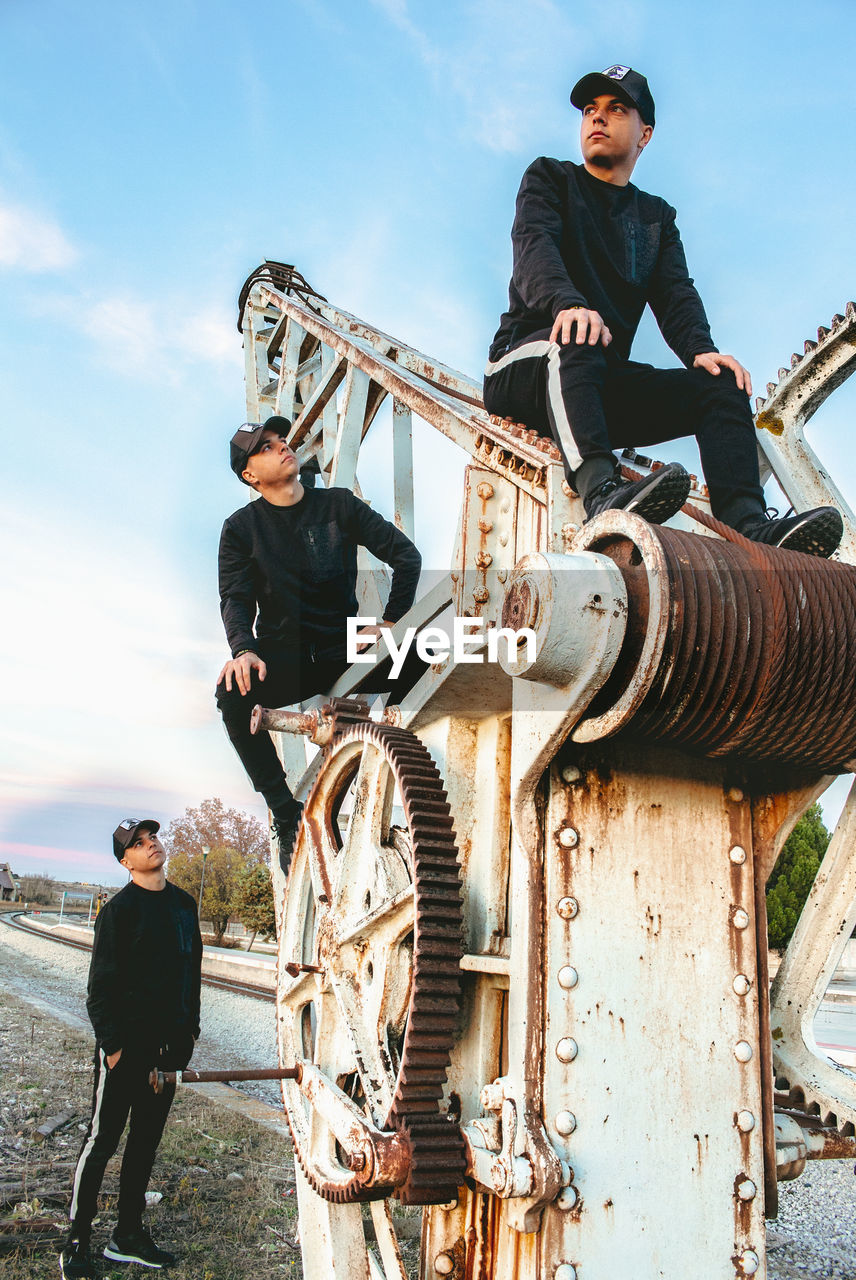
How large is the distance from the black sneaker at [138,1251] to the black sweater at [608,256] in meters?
3.99

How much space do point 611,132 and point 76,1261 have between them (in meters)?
4.75

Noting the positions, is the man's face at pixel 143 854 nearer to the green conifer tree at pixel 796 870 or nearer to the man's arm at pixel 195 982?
the man's arm at pixel 195 982

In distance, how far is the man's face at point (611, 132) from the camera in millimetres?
2799

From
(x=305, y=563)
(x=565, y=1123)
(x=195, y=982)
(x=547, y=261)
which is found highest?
(x=547, y=261)

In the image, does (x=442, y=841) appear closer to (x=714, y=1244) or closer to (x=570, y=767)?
(x=570, y=767)

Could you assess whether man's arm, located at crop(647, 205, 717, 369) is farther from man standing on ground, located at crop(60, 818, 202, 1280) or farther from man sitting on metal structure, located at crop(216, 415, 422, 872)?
man standing on ground, located at crop(60, 818, 202, 1280)

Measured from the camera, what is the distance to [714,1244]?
189 cm

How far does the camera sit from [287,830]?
4.16 m

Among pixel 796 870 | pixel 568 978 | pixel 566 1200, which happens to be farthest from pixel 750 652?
pixel 796 870

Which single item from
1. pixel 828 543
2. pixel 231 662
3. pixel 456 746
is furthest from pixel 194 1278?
pixel 828 543

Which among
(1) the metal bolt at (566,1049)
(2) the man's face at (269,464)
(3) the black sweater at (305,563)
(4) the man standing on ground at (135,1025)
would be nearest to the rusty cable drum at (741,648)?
(1) the metal bolt at (566,1049)

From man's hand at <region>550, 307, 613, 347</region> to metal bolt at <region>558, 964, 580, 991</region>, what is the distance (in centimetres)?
154

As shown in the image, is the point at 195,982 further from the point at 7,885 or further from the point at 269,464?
the point at 7,885

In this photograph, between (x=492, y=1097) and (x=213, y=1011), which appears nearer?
(x=492, y=1097)
